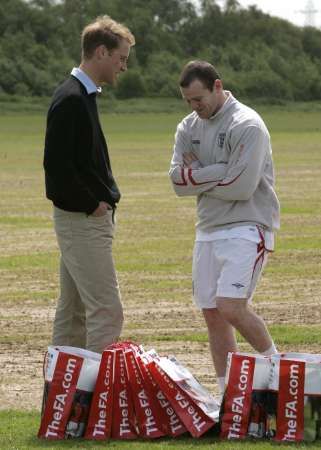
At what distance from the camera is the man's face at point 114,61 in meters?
6.94

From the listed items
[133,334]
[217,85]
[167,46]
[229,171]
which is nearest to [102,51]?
[217,85]

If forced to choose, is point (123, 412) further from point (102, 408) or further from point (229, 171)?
point (229, 171)

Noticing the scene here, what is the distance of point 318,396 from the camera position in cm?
631

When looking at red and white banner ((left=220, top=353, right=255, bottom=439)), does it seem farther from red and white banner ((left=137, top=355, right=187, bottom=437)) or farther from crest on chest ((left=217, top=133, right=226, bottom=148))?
crest on chest ((left=217, top=133, right=226, bottom=148))

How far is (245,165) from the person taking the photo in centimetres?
688

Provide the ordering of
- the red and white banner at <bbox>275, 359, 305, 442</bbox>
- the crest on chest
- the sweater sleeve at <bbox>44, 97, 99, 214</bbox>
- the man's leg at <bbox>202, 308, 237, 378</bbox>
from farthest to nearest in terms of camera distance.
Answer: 1. the man's leg at <bbox>202, 308, 237, 378</bbox>
2. the crest on chest
3. the sweater sleeve at <bbox>44, 97, 99, 214</bbox>
4. the red and white banner at <bbox>275, 359, 305, 442</bbox>

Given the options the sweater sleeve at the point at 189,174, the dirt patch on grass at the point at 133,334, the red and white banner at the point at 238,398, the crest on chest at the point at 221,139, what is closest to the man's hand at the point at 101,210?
the sweater sleeve at the point at 189,174

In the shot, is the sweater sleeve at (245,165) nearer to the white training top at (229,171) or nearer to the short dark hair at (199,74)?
the white training top at (229,171)

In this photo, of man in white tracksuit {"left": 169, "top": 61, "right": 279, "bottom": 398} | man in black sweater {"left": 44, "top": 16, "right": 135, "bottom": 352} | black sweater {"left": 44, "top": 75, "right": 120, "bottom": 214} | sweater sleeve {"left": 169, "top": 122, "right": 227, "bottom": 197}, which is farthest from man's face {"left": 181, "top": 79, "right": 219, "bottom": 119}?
black sweater {"left": 44, "top": 75, "right": 120, "bottom": 214}

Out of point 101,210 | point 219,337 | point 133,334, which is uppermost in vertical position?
point 101,210

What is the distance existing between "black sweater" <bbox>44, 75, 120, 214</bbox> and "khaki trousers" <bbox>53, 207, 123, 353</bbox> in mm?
105

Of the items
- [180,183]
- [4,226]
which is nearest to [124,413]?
[180,183]

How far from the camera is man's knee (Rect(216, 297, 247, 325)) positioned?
6.86m

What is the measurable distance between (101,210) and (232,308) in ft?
2.67
